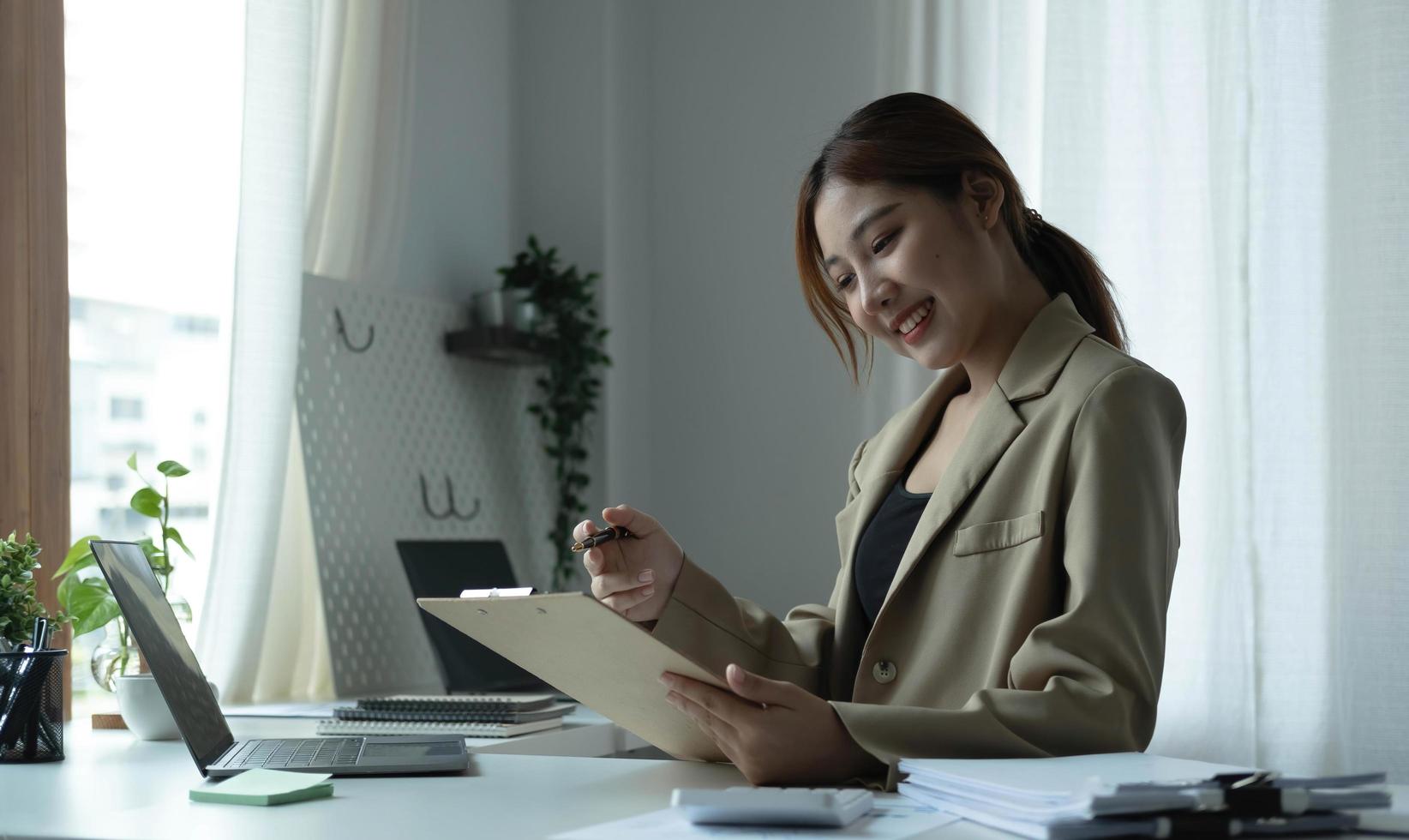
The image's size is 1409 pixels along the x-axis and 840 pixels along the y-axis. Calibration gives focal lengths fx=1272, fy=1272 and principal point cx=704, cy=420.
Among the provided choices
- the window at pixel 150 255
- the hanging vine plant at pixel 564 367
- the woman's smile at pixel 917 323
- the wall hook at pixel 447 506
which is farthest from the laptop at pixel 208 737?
the hanging vine plant at pixel 564 367

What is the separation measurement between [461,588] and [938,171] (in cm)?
146

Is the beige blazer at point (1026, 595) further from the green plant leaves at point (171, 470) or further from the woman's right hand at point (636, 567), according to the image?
the green plant leaves at point (171, 470)

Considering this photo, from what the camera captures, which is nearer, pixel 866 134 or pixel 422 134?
pixel 866 134

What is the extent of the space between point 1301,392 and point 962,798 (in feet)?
5.78

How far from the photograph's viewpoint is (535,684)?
2.46 meters

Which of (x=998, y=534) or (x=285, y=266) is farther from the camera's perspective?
(x=285, y=266)

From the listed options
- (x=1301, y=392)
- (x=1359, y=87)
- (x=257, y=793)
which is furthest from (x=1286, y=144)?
(x=257, y=793)

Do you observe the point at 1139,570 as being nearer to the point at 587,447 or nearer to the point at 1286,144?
the point at 1286,144

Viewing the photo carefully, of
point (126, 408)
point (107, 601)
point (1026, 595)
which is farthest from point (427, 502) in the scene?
point (1026, 595)

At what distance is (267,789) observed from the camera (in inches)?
40.5

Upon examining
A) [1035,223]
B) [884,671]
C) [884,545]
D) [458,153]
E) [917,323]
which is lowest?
[884,671]

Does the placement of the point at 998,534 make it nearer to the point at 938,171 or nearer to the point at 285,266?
the point at 938,171

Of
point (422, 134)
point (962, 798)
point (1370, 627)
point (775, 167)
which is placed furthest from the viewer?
point (775, 167)

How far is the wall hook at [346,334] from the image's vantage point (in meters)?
2.47
